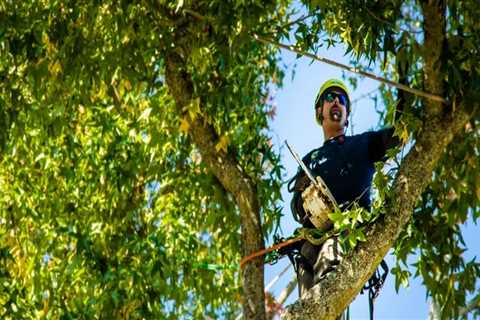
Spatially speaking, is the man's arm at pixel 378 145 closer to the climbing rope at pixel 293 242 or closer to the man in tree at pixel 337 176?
the man in tree at pixel 337 176

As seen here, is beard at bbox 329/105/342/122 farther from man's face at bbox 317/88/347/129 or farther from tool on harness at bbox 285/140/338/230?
tool on harness at bbox 285/140/338/230

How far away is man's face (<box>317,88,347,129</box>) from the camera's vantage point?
5082 millimetres

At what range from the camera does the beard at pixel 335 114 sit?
16.7 feet

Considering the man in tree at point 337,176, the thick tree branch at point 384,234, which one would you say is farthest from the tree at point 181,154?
the man in tree at point 337,176

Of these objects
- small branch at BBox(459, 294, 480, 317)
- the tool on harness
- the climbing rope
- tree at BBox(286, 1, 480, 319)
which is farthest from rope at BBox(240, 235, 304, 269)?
small branch at BBox(459, 294, 480, 317)

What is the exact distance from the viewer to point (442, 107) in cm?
427

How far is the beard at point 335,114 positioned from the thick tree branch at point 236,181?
1.61 ft

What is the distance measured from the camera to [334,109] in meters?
5.09

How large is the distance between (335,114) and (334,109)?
0.02m

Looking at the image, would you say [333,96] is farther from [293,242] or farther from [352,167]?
[293,242]

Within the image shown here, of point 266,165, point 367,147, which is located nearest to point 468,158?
point 367,147

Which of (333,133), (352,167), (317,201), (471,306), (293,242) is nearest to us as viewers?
(317,201)

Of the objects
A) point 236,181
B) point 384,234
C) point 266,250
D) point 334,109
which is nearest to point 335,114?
point 334,109

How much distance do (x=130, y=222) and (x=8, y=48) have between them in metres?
1.48
